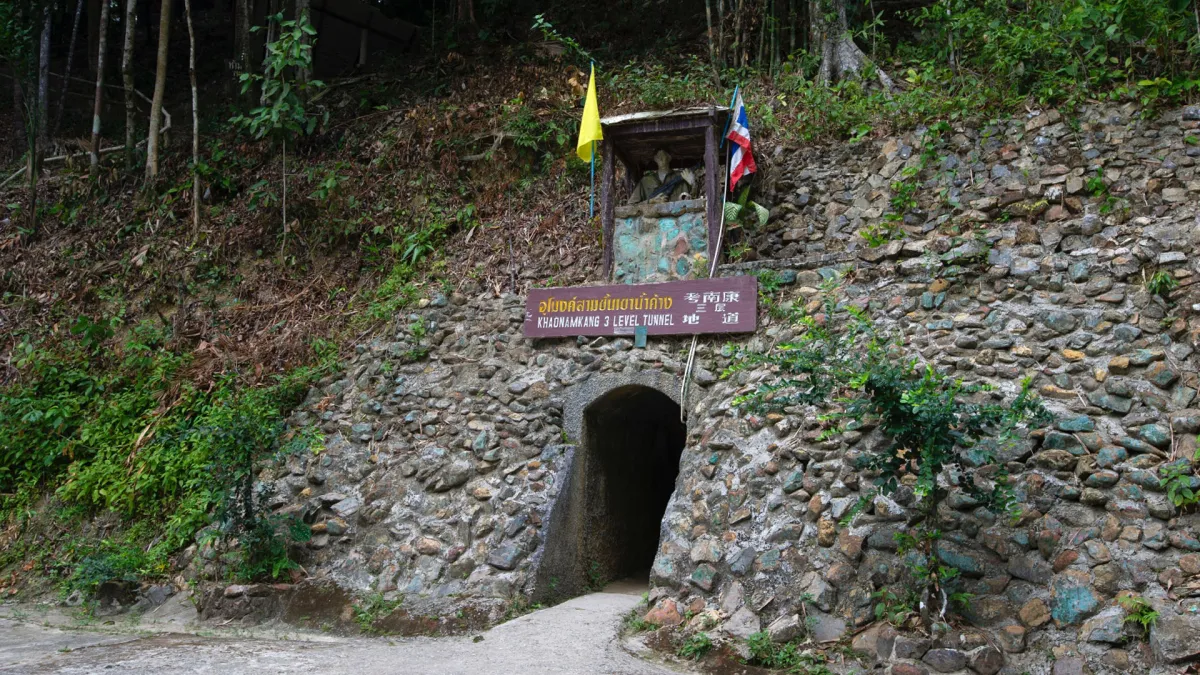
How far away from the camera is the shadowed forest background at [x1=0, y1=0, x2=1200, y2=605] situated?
802 centimetres

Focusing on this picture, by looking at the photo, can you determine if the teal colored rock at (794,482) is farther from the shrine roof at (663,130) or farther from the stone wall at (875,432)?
the shrine roof at (663,130)

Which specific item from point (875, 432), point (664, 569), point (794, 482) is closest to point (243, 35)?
point (664, 569)

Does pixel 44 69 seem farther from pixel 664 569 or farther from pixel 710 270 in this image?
pixel 664 569

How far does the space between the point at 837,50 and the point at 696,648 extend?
7.26 metres

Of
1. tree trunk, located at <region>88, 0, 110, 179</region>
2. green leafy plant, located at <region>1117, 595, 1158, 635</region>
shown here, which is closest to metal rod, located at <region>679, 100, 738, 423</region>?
green leafy plant, located at <region>1117, 595, 1158, 635</region>

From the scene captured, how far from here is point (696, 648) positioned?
5.66 m

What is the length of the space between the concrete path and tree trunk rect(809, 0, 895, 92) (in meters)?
6.55

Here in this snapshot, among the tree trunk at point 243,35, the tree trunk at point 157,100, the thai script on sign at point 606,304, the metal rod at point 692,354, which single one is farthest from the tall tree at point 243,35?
the metal rod at point 692,354

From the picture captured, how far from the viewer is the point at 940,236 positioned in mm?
7520

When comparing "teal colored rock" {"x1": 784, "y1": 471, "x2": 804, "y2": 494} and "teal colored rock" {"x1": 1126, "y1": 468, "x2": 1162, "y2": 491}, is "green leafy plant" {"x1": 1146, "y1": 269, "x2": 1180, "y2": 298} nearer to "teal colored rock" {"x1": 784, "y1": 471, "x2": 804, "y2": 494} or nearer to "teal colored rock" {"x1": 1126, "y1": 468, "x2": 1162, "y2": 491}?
"teal colored rock" {"x1": 1126, "y1": 468, "x2": 1162, "y2": 491}

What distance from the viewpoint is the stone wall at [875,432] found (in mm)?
5309

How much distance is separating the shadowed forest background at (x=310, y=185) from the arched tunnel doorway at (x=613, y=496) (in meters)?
1.52

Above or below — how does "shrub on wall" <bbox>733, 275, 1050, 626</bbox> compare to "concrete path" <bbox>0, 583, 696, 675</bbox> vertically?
above

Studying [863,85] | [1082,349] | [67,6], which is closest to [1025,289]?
[1082,349]
